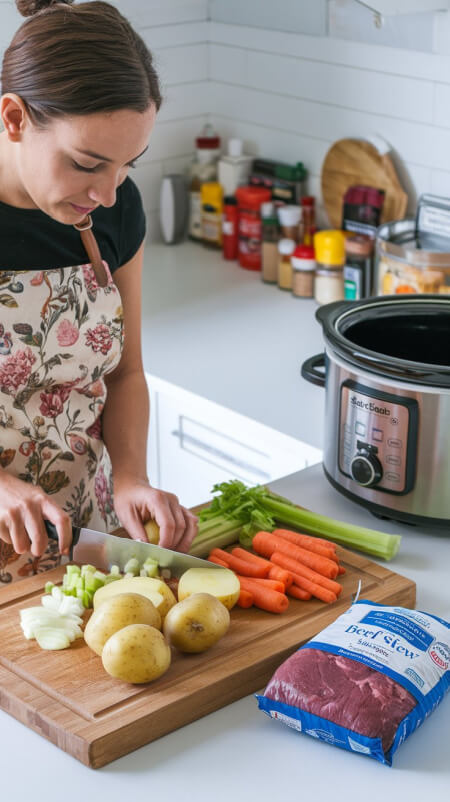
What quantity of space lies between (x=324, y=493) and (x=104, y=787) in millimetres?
675

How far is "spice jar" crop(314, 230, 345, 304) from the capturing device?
8.10 ft

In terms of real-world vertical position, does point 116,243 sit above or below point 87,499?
above

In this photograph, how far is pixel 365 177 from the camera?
8.30 feet

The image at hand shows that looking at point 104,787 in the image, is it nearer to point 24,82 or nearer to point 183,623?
point 183,623


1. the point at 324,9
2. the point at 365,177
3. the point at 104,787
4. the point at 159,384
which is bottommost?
the point at 159,384

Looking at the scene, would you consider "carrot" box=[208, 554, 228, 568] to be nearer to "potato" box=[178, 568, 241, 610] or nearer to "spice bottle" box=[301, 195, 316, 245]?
"potato" box=[178, 568, 241, 610]

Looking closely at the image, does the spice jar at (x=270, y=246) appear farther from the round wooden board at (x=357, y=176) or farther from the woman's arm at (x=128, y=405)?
the woman's arm at (x=128, y=405)

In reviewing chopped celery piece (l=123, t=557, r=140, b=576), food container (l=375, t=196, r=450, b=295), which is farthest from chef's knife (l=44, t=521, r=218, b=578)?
food container (l=375, t=196, r=450, b=295)

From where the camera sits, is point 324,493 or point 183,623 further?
point 324,493

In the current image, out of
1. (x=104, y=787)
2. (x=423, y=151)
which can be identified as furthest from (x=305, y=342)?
(x=104, y=787)

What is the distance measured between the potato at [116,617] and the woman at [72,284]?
0.39 feet

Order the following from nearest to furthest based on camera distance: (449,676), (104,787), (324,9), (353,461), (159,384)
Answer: (104,787) < (449,676) < (353,461) < (159,384) < (324,9)

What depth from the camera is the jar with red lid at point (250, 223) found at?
2.71 metres

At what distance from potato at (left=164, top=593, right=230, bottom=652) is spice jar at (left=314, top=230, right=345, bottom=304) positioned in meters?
1.45
